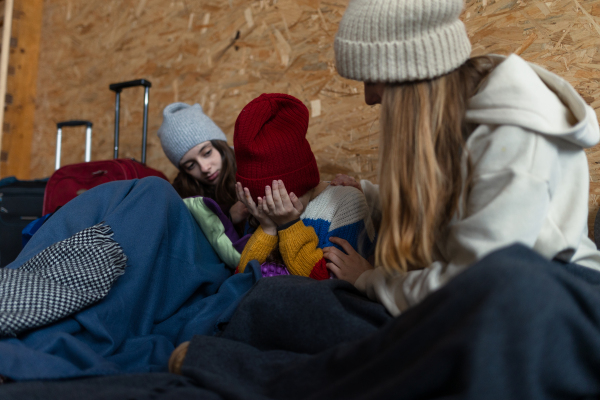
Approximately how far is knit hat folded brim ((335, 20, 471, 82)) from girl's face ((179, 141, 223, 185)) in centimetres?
87

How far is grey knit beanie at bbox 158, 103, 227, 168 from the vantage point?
1.58 m

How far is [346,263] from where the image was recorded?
994 mm

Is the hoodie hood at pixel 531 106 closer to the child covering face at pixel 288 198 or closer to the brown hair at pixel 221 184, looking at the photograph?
the child covering face at pixel 288 198

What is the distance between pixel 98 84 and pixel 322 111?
150 centimetres

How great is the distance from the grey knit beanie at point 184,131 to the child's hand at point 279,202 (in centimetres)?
60

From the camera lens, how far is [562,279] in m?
0.55

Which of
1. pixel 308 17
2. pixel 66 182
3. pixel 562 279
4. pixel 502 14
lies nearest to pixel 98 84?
pixel 66 182

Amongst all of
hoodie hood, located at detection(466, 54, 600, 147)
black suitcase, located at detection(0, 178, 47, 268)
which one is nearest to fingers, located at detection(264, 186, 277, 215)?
hoodie hood, located at detection(466, 54, 600, 147)

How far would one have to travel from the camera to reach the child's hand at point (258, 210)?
3.59ft

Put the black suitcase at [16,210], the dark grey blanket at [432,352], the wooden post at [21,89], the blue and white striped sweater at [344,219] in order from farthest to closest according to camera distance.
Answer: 1. the wooden post at [21,89]
2. the black suitcase at [16,210]
3. the blue and white striped sweater at [344,219]
4. the dark grey blanket at [432,352]

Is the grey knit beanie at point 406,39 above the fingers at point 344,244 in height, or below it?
above

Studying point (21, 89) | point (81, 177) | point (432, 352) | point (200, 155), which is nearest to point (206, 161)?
point (200, 155)

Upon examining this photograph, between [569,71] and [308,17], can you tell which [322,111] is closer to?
[308,17]

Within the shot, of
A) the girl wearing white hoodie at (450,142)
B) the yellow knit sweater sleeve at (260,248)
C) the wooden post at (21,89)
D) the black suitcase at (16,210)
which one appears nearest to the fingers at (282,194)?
the yellow knit sweater sleeve at (260,248)
